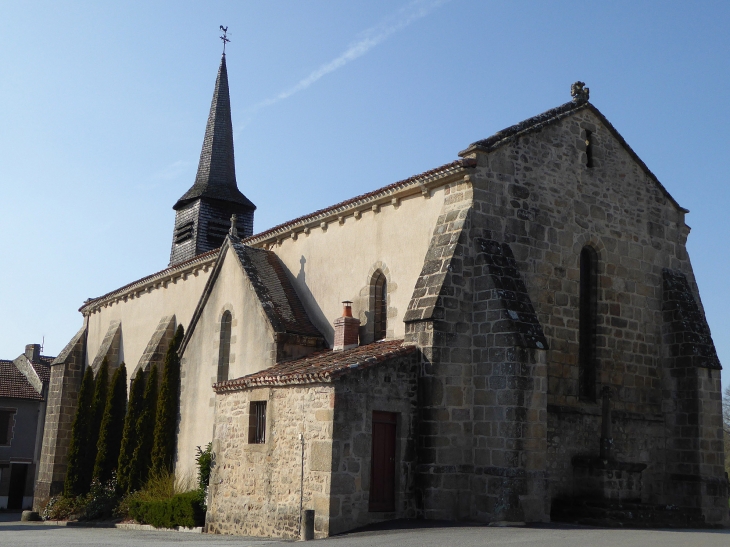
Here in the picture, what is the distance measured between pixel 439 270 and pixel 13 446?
29348 millimetres

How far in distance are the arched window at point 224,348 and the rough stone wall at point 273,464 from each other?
2.58 metres

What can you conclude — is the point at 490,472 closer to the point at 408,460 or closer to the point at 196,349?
the point at 408,460

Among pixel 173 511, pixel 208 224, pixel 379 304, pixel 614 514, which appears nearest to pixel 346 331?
pixel 379 304

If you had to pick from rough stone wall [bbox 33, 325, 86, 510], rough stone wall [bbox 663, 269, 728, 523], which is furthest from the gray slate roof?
rough stone wall [bbox 663, 269, 728, 523]

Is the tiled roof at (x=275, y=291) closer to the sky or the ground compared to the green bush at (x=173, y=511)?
closer to the sky

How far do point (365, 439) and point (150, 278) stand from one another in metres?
15.6

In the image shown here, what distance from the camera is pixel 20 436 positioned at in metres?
38.1

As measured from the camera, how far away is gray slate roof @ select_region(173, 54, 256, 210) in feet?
104

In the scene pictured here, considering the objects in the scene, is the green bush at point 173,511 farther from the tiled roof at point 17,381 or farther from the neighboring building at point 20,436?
the tiled roof at point 17,381

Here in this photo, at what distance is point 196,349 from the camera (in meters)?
22.1

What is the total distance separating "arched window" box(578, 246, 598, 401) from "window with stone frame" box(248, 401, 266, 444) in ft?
21.8

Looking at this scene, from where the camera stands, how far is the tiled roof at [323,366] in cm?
1462

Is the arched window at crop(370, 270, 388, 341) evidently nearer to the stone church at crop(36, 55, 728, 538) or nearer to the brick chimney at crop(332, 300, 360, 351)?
the stone church at crop(36, 55, 728, 538)

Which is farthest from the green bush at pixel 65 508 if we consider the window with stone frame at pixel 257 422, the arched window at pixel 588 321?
the arched window at pixel 588 321
